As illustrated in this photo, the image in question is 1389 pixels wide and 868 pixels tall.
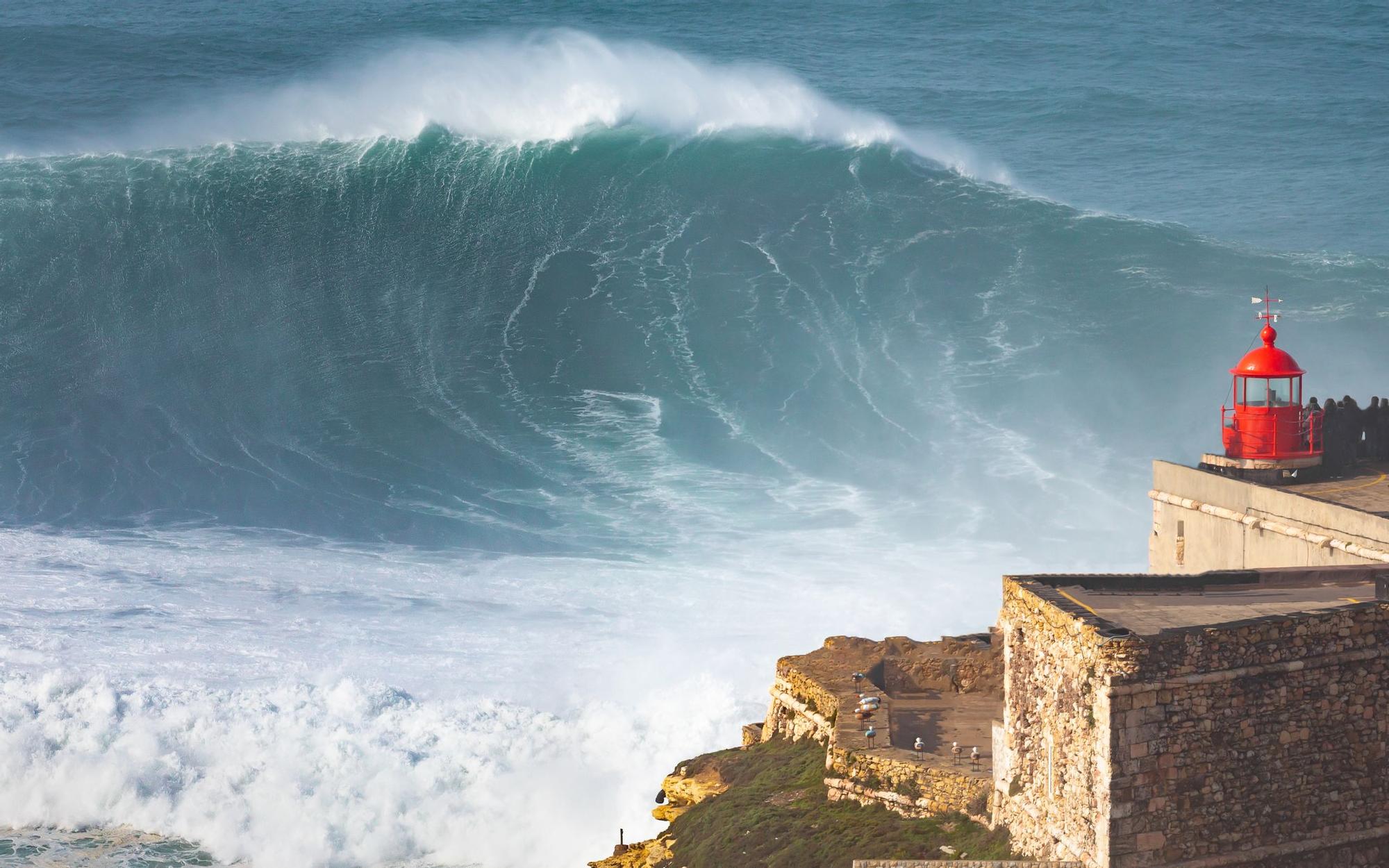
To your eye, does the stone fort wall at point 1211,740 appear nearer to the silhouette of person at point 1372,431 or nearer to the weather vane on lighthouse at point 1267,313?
the weather vane on lighthouse at point 1267,313

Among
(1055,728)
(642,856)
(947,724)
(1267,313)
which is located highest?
(1267,313)

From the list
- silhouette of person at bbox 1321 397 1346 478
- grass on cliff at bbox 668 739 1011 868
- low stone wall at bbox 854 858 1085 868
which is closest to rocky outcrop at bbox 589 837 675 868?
grass on cliff at bbox 668 739 1011 868

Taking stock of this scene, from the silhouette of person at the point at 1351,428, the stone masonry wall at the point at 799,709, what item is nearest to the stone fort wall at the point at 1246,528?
the silhouette of person at the point at 1351,428

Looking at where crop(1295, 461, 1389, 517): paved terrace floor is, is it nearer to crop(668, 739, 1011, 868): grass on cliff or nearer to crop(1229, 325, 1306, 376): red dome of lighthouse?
crop(1229, 325, 1306, 376): red dome of lighthouse

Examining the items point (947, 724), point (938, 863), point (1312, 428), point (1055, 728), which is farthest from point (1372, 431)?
point (938, 863)

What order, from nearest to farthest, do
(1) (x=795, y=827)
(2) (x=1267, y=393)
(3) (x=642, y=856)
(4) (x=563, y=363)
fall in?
(1) (x=795, y=827)
(3) (x=642, y=856)
(2) (x=1267, y=393)
(4) (x=563, y=363)

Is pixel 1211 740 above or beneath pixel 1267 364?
beneath

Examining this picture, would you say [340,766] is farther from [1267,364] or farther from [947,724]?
[1267,364]

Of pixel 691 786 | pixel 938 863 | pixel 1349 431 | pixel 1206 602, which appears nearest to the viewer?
pixel 938 863
